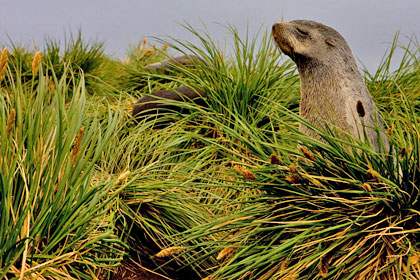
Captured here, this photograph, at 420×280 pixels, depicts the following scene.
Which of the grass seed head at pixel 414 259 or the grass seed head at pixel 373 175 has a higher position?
the grass seed head at pixel 373 175

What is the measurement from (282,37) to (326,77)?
1.47 ft

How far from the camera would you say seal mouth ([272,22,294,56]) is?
403 centimetres

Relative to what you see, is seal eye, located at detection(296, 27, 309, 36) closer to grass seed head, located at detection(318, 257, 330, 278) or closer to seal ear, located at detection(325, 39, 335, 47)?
seal ear, located at detection(325, 39, 335, 47)

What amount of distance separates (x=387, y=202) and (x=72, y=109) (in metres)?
1.97

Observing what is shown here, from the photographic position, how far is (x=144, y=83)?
27.6 ft

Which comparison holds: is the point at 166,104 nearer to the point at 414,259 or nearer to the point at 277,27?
the point at 277,27

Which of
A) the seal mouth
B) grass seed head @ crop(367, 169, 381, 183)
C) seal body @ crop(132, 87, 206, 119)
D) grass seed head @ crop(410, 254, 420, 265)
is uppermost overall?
the seal mouth

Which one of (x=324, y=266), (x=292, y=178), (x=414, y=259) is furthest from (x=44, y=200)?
(x=414, y=259)

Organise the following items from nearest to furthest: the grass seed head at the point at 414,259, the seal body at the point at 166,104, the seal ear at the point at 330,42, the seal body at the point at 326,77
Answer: the grass seed head at the point at 414,259 → the seal body at the point at 326,77 → the seal ear at the point at 330,42 → the seal body at the point at 166,104

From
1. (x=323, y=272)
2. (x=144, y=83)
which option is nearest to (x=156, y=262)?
(x=323, y=272)

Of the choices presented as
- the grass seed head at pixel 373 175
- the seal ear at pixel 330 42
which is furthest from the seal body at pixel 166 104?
the grass seed head at pixel 373 175

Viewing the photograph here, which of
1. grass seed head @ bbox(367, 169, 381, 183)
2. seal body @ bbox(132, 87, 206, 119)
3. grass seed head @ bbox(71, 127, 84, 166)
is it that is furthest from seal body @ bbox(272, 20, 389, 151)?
seal body @ bbox(132, 87, 206, 119)

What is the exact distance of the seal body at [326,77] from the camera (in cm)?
374

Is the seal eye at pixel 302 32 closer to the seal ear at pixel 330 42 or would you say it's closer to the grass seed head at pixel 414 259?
the seal ear at pixel 330 42
